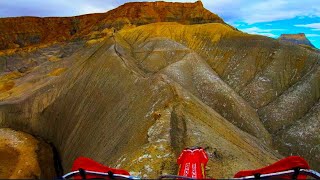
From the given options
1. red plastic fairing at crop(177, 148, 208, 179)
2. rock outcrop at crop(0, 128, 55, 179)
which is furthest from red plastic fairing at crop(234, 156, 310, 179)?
rock outcrop at crop(0, 128, 55, 179)

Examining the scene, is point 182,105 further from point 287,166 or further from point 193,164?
point 287,166

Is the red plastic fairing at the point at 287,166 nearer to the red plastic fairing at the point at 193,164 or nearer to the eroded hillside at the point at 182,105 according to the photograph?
the red plastic fairing at the point at 193,164

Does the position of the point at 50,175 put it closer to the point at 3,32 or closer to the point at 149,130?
the point at 149,130

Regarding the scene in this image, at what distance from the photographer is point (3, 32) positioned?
200m

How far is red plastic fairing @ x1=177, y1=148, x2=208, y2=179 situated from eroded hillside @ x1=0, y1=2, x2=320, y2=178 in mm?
4274

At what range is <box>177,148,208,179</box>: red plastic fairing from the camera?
39.2ft

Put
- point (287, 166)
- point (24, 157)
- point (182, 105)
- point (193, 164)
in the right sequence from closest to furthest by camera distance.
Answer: point (287, 166) → point (193, 164) → point (182, 105) → point (24, 157)

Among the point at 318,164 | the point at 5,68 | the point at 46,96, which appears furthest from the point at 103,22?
the point at 318,164

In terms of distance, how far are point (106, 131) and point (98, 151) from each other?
4063 millimetres

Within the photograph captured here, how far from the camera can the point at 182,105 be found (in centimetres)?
2784

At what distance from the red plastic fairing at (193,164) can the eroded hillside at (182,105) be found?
427 cm

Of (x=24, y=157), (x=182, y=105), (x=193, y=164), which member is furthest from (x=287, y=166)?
(x=24, y=157)

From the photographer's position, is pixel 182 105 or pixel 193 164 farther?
pixel 182 105

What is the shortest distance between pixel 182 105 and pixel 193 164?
1507 cm
